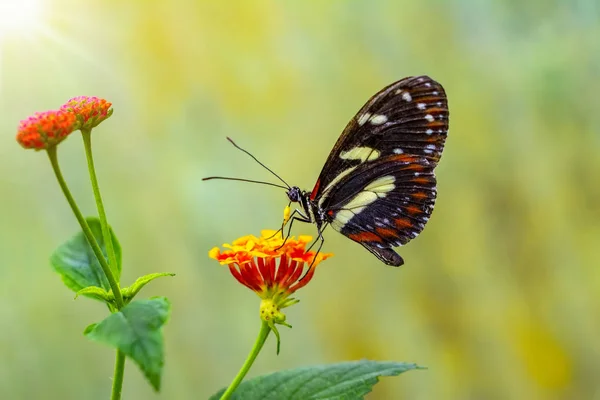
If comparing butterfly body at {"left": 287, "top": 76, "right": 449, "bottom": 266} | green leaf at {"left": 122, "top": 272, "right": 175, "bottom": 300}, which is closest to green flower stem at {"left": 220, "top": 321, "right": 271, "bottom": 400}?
green leaf at {"left": 122, "top": 272, "right": 175, "bottom": 300}

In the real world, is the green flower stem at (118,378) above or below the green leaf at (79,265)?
below

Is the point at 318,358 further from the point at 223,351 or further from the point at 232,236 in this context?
the point at 232,236

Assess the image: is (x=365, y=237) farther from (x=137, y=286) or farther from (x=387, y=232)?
(x=137, y=286)

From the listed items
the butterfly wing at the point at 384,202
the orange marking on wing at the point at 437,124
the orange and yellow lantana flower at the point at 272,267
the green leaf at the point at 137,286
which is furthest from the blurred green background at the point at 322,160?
the green leaf at the point at 137,286

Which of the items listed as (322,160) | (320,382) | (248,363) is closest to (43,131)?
(248,363)

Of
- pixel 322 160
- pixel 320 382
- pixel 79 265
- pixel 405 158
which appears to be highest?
pixel 322 160

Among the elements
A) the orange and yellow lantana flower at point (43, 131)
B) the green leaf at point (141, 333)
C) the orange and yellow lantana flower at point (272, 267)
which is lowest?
the green leaf at point (141, 333)

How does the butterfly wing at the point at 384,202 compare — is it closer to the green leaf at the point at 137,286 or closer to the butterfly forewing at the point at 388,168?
the butterfly forewing at the point at 388,168

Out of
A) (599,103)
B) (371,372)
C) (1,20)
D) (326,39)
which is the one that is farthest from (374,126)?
(1,20)
